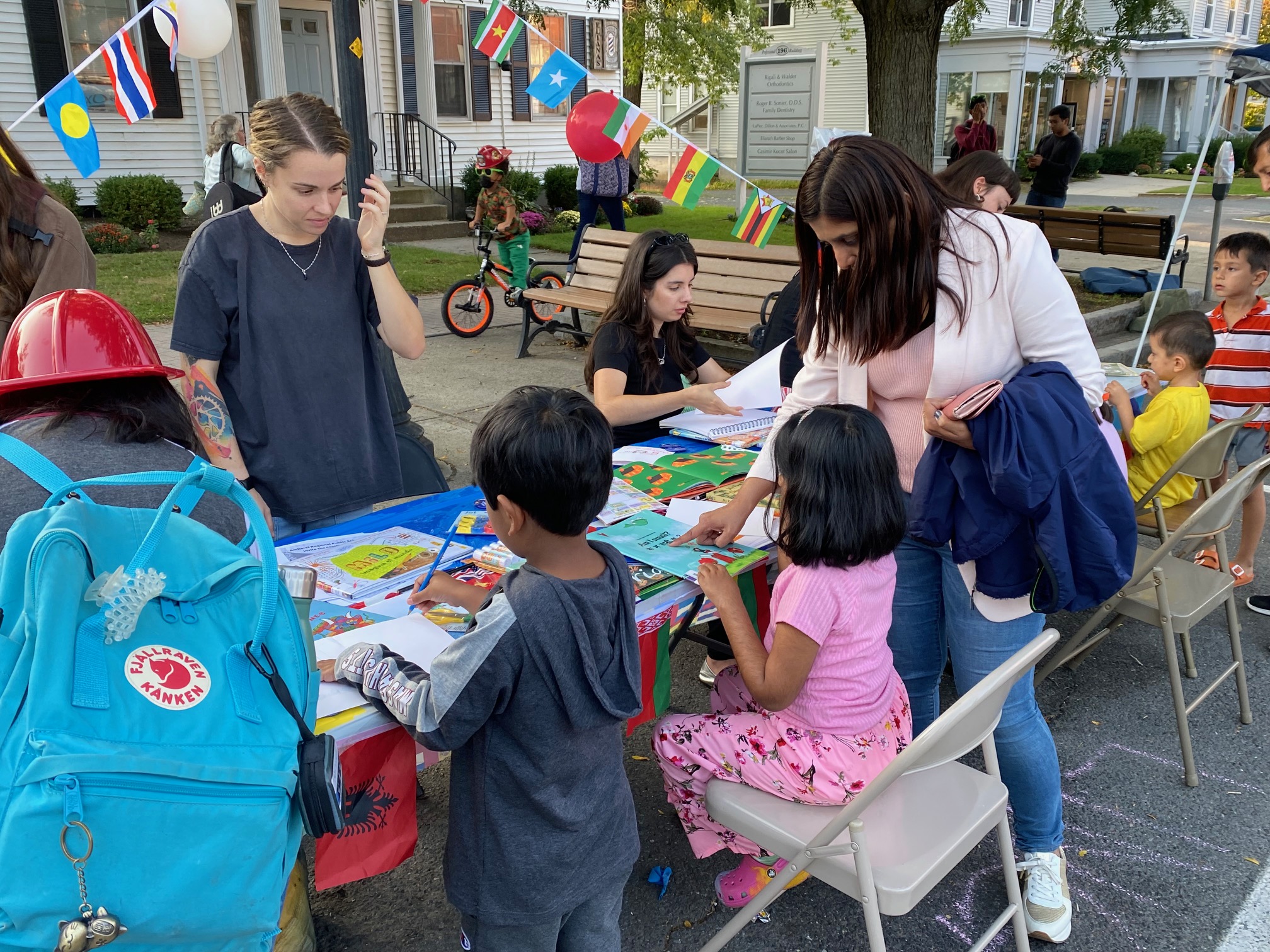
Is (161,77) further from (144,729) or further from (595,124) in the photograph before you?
(144,729)

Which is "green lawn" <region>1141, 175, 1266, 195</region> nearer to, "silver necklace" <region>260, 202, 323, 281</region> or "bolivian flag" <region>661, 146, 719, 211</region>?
"bolivian flag" <region>661, 146, 719, 211</region>

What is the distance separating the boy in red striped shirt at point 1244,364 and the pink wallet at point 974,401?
2.78m

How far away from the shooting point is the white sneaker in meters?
2.31

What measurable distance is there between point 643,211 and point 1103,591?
54.7ft

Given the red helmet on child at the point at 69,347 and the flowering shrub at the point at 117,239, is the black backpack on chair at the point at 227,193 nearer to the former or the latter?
the red helmet on child at the point at 69,347

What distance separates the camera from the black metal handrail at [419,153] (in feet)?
51.2

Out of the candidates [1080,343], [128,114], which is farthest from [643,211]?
[1080,343]

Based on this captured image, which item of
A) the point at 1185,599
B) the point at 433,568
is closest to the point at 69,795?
the point at 433,568

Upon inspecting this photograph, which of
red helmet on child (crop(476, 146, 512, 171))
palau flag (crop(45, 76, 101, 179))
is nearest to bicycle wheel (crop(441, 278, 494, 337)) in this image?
red helmet on child (crop(476, 146, 512, 171))

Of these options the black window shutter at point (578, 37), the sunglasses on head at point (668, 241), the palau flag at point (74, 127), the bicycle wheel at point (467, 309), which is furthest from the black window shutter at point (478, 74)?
the sunglasses on head at point (668, 241)

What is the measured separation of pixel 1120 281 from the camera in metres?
9.88

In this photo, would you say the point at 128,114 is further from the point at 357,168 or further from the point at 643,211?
the point at 643,211

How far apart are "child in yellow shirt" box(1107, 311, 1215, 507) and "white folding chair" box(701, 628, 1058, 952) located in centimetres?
206

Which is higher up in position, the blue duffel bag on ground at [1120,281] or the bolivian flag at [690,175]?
the bolivian flag at [690,175]
